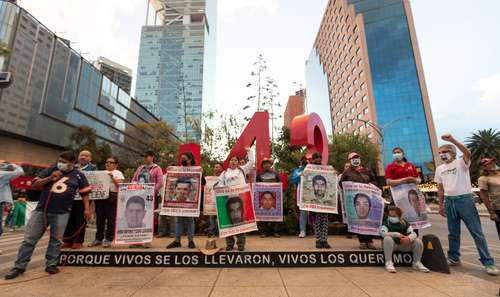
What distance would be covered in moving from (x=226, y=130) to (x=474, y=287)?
14.0 metres

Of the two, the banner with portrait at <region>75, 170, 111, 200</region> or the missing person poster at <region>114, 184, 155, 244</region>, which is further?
the banner with portrait at <region>75, 170, 111, 200</region>

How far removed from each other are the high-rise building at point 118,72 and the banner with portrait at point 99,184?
10993cm

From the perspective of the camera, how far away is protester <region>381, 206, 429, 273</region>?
3.92 meters

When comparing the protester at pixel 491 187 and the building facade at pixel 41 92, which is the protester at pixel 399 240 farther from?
the building facade at pixel 41 92

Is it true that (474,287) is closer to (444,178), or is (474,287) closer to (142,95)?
(444,178)

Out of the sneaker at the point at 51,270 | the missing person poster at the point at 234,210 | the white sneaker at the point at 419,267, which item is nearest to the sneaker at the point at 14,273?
the sneaker at the point at 51,270

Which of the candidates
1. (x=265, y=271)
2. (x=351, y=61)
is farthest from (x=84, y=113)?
(x=351, y=61)

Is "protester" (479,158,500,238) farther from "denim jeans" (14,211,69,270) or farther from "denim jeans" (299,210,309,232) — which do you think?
"denim jeans" (14,211,69,270)

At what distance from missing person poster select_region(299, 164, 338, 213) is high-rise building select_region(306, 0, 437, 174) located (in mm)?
41893

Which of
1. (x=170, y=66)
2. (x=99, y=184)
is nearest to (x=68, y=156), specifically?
(x=99, y=184)

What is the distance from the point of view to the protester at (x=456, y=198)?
403 centimetres

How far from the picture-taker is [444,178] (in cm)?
448

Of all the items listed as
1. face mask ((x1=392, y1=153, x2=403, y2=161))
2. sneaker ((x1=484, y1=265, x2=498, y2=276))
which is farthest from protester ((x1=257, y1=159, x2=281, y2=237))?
sneaker ((x1=484, y1=265, x2=498, y2=276))

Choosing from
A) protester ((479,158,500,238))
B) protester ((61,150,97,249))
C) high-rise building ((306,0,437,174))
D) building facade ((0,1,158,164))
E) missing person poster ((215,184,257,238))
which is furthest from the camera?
high-rise building ((306,0,437,174))
